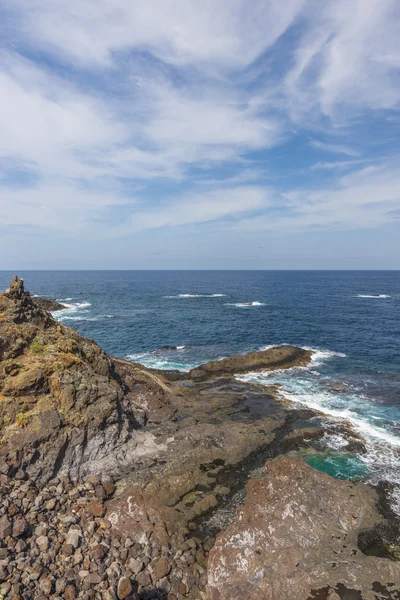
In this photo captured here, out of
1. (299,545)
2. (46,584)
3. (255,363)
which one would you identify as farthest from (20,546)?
(255,363)

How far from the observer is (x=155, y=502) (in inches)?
739

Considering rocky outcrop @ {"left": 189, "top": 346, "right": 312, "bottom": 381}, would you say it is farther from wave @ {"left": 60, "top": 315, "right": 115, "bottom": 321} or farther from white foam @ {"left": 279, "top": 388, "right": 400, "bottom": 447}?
wave @ {"left": 60, "top": 315, "right": 115, "bottom": 321}

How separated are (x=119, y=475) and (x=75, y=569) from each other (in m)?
6.39

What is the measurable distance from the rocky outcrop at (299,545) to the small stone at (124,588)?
142 inches

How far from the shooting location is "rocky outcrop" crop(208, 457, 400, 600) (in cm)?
1434

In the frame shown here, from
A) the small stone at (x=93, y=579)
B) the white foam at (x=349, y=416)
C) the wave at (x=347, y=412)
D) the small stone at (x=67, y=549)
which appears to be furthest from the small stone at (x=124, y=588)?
the white foam at (x=349, y=416)

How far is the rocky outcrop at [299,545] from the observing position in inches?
565

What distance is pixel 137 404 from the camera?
2994cm

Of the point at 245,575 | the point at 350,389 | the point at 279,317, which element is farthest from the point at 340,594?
the point at 279,317

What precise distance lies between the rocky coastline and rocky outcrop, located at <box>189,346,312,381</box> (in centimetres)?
1451

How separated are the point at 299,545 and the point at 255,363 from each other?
32.3m

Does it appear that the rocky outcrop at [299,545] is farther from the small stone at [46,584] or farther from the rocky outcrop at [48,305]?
the rocky outcrop at [48,305]

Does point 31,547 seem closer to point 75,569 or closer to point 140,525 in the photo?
point 75,569

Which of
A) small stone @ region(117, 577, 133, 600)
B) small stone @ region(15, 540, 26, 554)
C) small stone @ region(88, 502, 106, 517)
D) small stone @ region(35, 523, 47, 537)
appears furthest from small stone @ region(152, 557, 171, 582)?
small stone @ region(15, 540, 26, 554)
